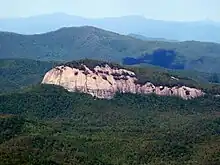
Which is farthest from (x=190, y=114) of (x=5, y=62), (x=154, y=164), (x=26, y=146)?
(x=5, y=62)

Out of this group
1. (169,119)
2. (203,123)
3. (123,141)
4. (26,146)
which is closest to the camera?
(26,146)

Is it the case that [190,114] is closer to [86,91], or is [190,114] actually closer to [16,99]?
[86,91]

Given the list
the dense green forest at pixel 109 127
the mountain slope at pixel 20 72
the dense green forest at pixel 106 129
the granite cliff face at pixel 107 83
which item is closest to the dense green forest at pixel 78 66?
the mountain slope at pixel 20 72

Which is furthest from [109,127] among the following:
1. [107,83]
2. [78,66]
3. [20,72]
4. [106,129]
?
[20,72]

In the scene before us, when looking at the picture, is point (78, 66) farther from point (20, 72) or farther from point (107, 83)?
point (20, 72)

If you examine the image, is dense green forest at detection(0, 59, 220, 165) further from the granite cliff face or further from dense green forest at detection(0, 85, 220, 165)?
the granite cliff face

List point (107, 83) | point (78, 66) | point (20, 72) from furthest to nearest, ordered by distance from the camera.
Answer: point (20, 72), point (78, 66), point (107, 83)

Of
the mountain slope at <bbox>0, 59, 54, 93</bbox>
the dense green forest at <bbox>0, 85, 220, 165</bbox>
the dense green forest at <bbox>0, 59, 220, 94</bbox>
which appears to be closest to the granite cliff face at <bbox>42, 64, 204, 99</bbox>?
the dense green forest at <bbox>0, 59, 220, 94</bbox>
